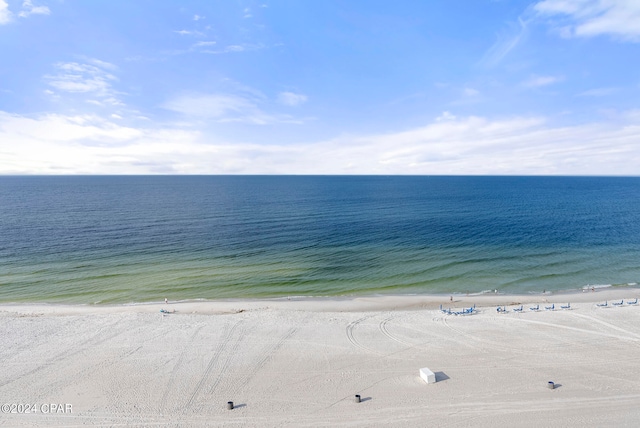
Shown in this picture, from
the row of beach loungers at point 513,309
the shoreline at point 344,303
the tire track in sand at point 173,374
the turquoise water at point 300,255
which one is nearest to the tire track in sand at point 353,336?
the shoreline at point 344,303

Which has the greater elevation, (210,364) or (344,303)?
(344,303)

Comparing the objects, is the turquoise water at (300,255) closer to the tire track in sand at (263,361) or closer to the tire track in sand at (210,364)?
the tire track in sand at (210,364)

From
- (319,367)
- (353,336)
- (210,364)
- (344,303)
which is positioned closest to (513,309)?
(344,303)

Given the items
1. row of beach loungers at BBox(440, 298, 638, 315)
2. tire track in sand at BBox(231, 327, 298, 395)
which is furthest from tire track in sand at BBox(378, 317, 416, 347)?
tire track in sand at BBox(231, 327, 298, 395)

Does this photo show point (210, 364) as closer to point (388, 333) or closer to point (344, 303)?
point (388, 333)

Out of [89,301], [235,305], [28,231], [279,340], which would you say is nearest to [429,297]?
[279,340]

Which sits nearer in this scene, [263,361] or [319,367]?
[319,367]

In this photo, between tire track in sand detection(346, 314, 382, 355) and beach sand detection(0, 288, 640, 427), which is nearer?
beach sand detection(0, 288, 640, 427)

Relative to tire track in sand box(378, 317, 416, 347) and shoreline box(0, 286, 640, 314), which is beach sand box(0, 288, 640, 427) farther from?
shoreline box(0, 286, 640, 314)
